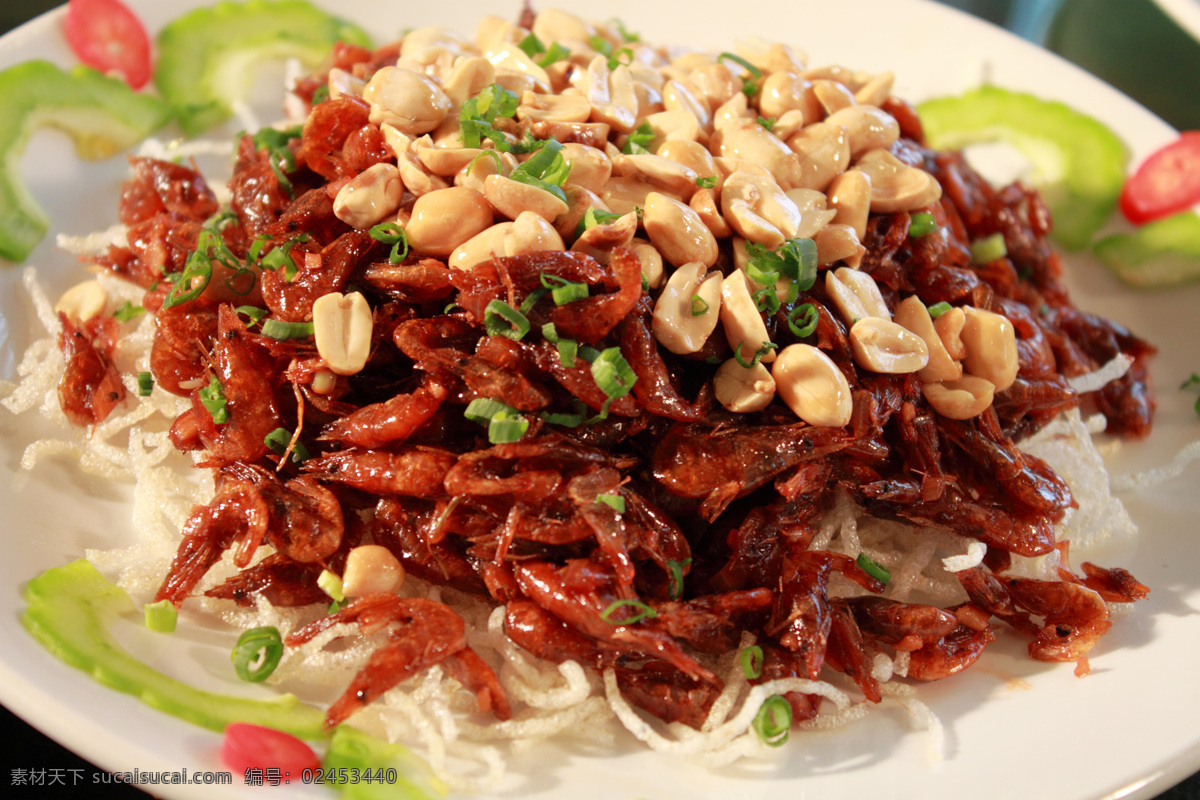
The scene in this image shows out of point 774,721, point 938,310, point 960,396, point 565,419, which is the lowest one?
point 774,721

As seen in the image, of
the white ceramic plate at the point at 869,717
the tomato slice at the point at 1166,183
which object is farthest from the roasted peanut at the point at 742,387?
the tomato slice at the point at 1166,183

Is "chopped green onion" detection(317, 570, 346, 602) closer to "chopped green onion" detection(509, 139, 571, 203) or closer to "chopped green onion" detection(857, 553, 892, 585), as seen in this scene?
"chopped green onion" detection(509, 139, 571, 203)

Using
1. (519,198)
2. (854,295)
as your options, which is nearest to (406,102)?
(519,198)

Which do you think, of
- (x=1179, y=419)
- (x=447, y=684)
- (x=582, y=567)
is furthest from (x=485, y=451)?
(x=1179, y=419)

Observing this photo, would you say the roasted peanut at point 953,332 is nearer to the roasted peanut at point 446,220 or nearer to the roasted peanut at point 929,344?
the roasted peanut at point 929,344

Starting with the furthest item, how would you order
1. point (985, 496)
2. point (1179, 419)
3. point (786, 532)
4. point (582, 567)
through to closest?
point (1179, 419)
point (985, 496)
point (786, 532)
point (582, 567)

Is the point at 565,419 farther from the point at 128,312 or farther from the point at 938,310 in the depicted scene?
the point at 128,312

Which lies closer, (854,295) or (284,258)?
(284,258)

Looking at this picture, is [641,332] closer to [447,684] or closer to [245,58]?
[447,684]
